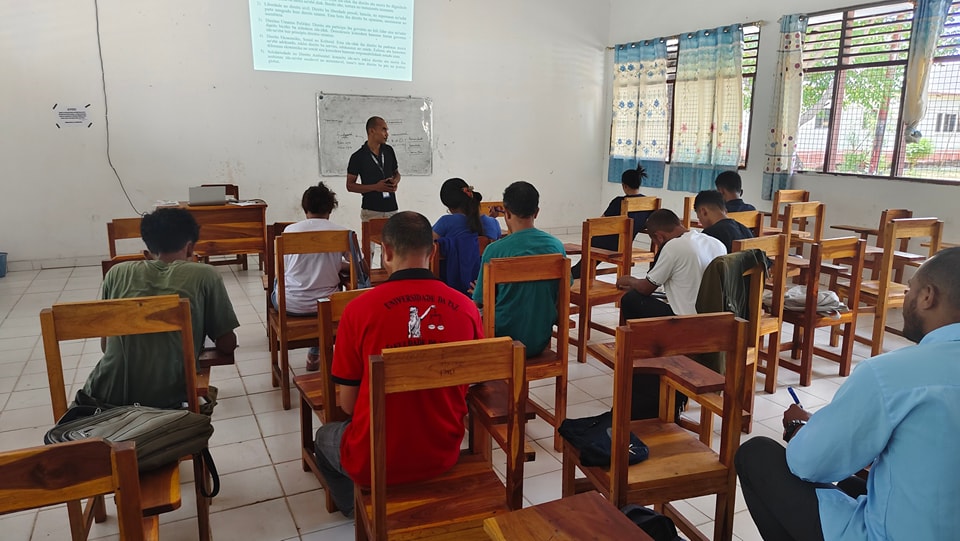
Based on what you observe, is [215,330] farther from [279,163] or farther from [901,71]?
[901,71]

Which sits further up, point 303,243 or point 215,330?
point 303,243

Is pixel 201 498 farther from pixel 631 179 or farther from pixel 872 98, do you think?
pixel 872 98

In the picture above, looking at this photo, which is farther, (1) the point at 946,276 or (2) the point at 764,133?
(2) the point at 764,133

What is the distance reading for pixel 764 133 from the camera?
20.7 feet

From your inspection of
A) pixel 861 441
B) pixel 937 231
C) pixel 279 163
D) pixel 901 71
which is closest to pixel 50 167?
pixel 279 163

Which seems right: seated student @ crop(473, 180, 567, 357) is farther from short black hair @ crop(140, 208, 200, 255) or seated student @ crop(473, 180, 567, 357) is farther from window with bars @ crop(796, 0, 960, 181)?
window with bars @ crop(796, 0, 960, 181)

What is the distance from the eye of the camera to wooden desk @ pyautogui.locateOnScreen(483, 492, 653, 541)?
119 centimetres

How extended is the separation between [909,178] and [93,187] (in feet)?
23.8

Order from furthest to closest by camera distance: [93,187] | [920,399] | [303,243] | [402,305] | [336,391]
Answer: [93,187] → [303,243] → [336,391] → [402,305] → [920,399]

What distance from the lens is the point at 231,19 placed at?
20.2 feet

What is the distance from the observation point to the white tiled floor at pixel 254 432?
2170mm

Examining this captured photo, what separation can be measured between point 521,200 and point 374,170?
8.19ft

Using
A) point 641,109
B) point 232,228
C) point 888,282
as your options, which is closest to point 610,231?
point 888,282

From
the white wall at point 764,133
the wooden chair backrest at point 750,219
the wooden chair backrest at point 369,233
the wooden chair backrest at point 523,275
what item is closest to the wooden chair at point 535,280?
the wooden chair backrest at point 523,275
